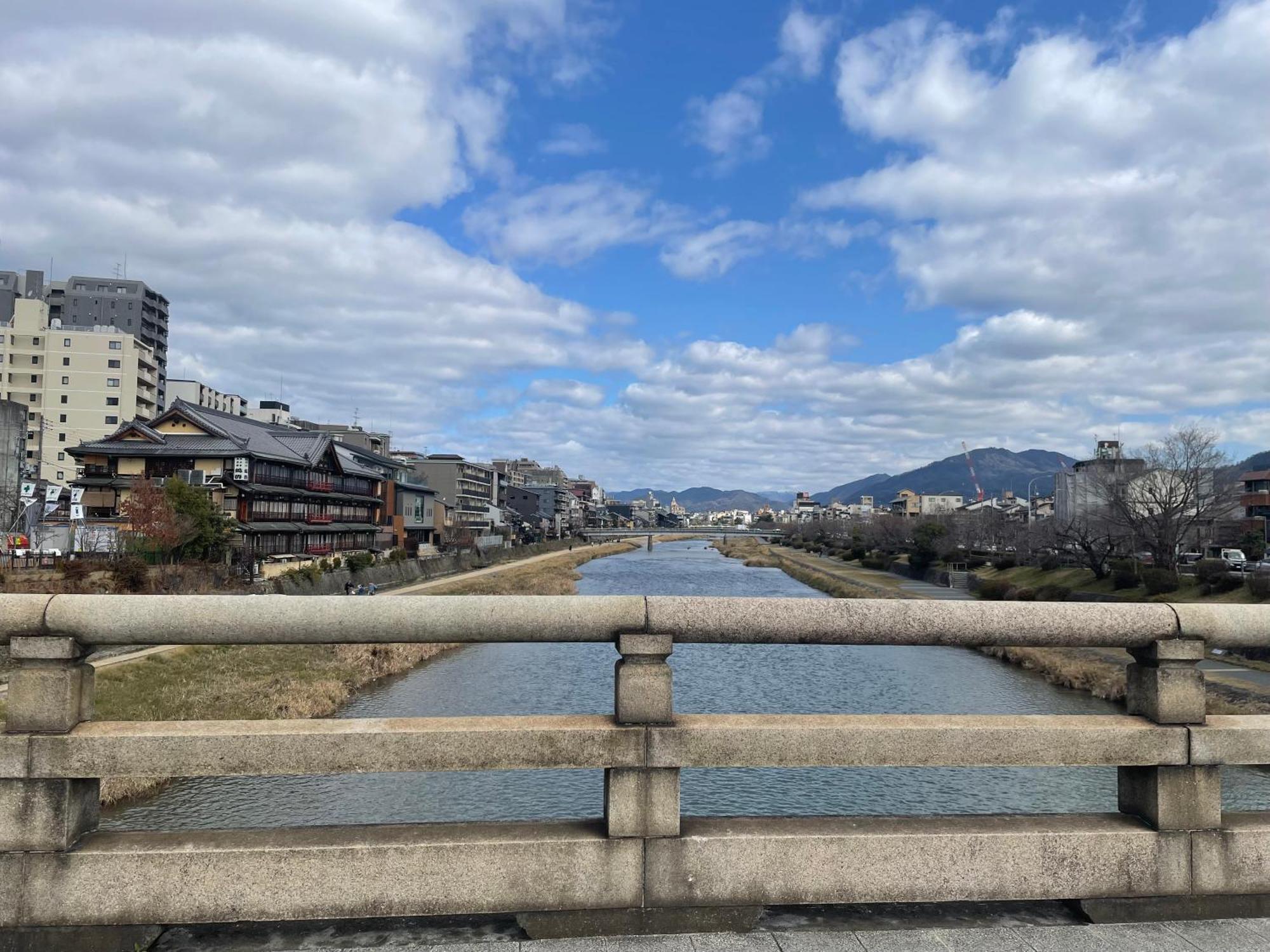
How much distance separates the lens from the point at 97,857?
3303mm

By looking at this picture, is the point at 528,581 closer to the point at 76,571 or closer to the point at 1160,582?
the point at 76,571

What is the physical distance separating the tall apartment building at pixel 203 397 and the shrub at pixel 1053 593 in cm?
7816

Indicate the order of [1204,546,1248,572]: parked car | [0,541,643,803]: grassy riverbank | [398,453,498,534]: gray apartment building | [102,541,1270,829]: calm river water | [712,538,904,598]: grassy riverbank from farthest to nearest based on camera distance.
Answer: [398,453,498,534]: gray apartment building → [712,538,904,598]: grassy riverbank → [1204,546,1248,572]: parked car → [0,541,643,803]: grassy riverbank → [102,541,1270,829]: calm river water

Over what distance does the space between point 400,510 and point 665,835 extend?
75.5m

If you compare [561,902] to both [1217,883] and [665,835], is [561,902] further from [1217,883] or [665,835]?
[1217,883]

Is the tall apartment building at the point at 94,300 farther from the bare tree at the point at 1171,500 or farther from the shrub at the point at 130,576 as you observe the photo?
the bare tree at the point at 1171,500

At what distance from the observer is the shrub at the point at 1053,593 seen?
145 ft

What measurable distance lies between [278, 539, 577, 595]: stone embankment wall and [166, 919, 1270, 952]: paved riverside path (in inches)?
765

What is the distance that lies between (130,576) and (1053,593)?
45.9 metres

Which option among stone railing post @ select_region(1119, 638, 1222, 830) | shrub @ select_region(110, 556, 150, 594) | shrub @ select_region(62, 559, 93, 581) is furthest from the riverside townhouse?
stone railing post @ select_region(1119, 638, 1222, 830)

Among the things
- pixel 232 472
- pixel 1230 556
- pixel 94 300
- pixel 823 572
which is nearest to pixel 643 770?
pixel 232 472

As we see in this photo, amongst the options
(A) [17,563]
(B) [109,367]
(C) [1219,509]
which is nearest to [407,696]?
(A) [17,563]

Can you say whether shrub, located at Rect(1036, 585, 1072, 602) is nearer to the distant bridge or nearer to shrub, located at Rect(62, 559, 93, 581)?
shrub, located at Rect(62, 559, 93, 581)

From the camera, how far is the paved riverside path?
129 inches
